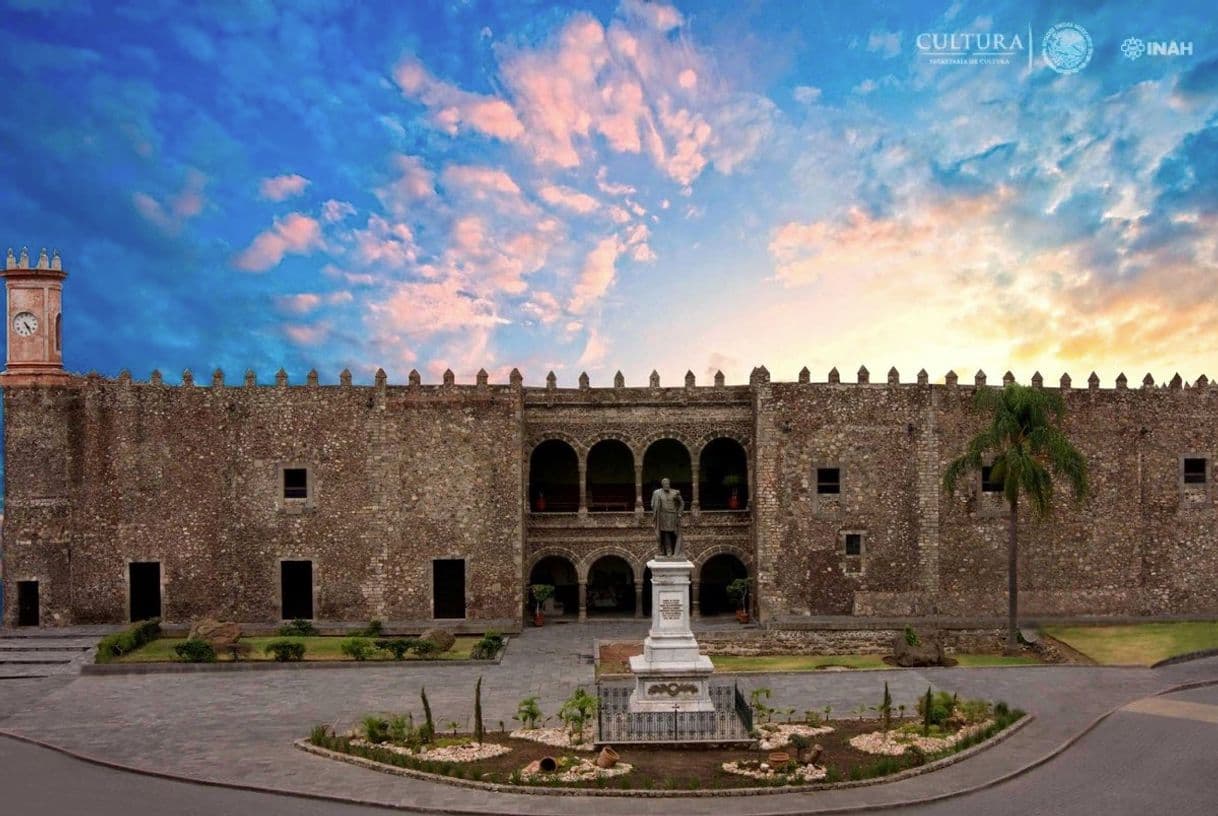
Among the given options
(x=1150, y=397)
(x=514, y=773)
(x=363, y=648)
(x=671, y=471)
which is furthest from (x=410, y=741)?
(x=1150, y=397)

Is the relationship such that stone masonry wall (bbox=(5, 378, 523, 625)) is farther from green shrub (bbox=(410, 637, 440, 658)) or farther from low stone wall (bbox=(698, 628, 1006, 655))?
low stone wall (bbox=(698, 628, 1006, 655))

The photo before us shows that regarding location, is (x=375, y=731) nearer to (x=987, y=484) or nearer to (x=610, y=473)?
(x=610, y=473)

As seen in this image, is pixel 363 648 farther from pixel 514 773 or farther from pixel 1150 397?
pixel 1150 397

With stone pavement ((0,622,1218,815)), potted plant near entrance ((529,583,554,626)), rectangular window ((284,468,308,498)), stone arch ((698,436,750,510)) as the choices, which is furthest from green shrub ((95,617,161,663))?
stone arch ((698,436,750,510))

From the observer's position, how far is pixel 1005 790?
1884cm

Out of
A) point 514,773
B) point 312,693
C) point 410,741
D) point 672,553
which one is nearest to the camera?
point 514,773

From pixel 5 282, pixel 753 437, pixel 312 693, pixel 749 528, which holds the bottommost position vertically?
pixel 312 693

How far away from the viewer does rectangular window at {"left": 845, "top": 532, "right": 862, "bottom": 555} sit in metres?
37.8

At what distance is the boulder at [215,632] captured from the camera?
32875 millimetres

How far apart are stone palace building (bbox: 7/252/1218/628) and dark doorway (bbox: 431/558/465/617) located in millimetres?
79

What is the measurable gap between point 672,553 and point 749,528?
51.1 feet

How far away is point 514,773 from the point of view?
19.3 m

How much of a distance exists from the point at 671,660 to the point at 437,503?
665 inches

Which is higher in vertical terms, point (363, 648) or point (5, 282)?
point (5, 282)
